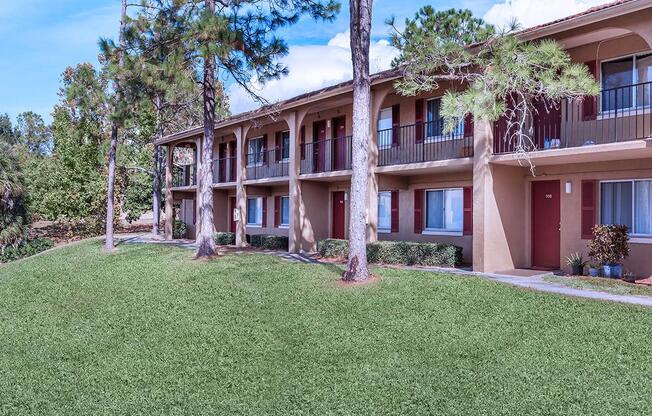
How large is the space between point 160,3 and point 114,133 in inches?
262

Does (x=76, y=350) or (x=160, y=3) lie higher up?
(x=160, y=3)

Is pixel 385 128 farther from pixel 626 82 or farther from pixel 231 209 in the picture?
Answer: pixel 231 209

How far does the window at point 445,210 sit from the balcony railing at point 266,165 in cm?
796

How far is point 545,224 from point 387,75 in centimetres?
602

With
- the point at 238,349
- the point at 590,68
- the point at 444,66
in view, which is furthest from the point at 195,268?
the point at 590,68

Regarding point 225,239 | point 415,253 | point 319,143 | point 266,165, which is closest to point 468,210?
point 415,253

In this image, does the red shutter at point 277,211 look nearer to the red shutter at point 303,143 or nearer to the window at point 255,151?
the window at point 255,151

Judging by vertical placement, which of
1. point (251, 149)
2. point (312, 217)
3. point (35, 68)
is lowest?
point (312, 217)

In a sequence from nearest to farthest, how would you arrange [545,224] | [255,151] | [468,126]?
[545,224] < [468,126] < [255,151]

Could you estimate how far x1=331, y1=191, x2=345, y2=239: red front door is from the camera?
21109 mm

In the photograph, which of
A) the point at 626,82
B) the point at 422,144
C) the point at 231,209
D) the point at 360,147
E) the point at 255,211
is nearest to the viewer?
the point at 360,147

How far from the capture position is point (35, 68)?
77.3 feet

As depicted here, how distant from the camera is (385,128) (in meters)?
18.8

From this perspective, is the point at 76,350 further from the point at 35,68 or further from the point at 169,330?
the point at 35,68
